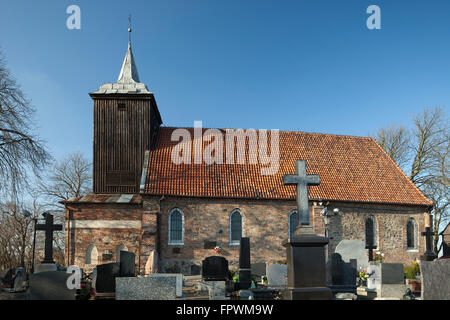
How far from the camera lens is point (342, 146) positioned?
2612cm

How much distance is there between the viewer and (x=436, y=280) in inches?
307

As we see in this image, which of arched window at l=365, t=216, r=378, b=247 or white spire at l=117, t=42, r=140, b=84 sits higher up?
white spire at l=117, t=42, r=140, b=84

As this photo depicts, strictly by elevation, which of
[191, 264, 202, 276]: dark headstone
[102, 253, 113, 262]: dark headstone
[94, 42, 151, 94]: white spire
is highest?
[94, 42, 151, 94]: white spire

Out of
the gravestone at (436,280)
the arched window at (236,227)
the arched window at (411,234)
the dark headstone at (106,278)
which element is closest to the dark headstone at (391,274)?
the gravestone at (436,280)

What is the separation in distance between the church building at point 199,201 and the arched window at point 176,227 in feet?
0.17

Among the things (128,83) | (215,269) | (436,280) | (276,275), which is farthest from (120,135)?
(436,280)

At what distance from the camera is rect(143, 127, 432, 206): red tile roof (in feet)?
70.3

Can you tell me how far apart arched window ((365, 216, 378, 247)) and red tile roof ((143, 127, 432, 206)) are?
1.21m

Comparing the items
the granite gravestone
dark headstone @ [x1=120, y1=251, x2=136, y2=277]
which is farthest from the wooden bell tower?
the granite gravestone

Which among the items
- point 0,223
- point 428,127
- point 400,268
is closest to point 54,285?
point 400,268

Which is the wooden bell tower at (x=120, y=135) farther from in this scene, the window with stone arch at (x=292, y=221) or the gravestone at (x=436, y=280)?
the gravestone at (x=436, y=280)

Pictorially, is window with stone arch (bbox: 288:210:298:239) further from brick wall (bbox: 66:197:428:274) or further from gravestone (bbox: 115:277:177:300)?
gravestone (bbox: 115:277:177:300)

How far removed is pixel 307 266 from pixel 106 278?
606cm
